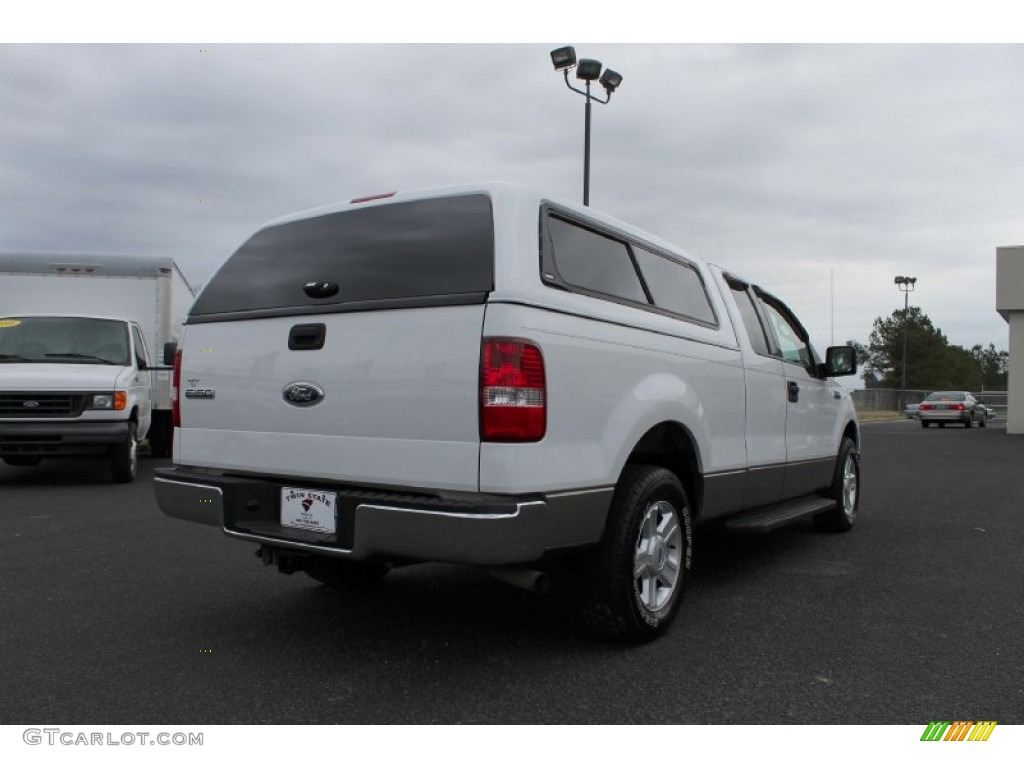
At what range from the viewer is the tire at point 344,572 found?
4.17 m

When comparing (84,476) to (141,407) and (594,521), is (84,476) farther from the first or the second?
(594,521)

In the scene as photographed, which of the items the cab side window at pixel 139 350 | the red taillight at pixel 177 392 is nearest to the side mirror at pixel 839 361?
the red taillight at pixel 177 392

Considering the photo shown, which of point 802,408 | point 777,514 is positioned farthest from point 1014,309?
point 777,514

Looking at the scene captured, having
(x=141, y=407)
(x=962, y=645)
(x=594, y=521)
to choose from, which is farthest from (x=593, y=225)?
(x=141, y=407)

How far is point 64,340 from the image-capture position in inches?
386

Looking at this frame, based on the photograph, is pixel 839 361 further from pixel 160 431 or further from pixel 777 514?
pixel 160 431

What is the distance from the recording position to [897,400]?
53625 millimetres

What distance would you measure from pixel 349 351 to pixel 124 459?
277 inches

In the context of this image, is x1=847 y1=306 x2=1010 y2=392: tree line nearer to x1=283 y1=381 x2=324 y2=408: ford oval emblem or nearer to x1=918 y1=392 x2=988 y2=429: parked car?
x1=918 y1=392 x2=988 y2=429: parked car

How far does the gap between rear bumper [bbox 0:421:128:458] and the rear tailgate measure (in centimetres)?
577

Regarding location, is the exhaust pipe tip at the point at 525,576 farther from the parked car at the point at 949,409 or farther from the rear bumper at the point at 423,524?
the parked car at the point at 949,409

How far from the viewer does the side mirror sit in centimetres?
629

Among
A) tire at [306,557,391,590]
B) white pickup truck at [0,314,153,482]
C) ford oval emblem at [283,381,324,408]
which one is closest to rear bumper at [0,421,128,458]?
white pickup truck at [0,314,153,482]

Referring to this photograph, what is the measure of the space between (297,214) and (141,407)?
22.6 feet
